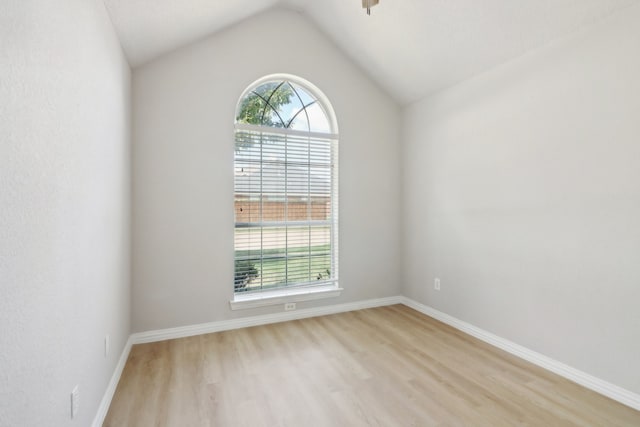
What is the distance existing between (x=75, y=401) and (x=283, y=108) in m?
2.99

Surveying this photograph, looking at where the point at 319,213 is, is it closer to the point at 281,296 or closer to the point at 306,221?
the point at 306,221

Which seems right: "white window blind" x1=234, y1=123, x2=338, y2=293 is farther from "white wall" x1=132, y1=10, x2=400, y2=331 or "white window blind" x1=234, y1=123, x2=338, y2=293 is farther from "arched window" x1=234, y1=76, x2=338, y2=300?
"white wall" x1=132, y1=10, x2=400, y2=331

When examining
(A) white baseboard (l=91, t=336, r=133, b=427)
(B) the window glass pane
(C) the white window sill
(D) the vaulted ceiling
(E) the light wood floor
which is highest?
(D) the vaulted ceiling

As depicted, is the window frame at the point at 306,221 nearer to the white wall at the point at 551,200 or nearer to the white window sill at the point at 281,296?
the white window sill at the point at 281,296

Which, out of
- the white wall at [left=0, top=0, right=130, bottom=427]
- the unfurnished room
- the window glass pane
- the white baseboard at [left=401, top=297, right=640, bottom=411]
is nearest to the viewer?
the white wall at [left=0, top=0, right=130, bottom=427]

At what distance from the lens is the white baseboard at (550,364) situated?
6.59 feet

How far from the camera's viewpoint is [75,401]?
4.48 ft

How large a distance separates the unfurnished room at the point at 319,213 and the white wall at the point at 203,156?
0.06 ft

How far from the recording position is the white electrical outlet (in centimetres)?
134

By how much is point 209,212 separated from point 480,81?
285 cm

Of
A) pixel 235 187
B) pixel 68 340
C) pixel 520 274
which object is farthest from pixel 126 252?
pixel 520 274

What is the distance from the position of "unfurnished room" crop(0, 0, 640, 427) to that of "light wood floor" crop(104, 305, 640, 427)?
2 cm

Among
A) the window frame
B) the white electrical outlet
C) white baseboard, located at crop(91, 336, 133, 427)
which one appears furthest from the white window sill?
the white electrical outlet

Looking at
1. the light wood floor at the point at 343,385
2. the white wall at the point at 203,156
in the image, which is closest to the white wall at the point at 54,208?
the light wood floor at the point at 343,385
